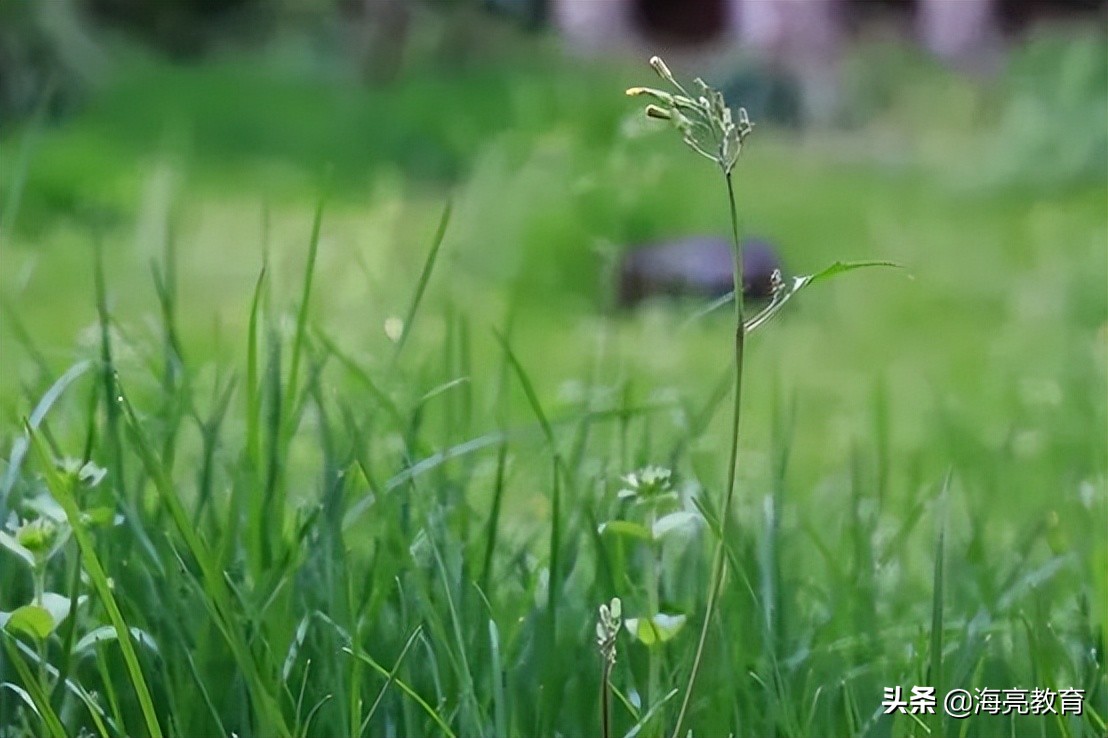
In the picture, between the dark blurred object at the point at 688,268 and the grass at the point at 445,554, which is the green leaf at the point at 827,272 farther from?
the dark blurred object at the point at 688,268

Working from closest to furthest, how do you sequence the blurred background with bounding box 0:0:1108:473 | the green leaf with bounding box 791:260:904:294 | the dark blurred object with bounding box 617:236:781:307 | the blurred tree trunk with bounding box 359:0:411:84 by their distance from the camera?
the green leaf with bounding box 791:260:904:294, the blurred background with bounding box 0:0:1108:473, the dark blurred object with bounding box 617:236:781:307, the blurred tree trunk with bounding box 359:0:411:84

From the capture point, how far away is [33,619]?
499 mm

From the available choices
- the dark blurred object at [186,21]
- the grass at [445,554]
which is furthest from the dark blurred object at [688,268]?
the dark blurred object at [186,21]

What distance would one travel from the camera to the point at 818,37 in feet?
9.13

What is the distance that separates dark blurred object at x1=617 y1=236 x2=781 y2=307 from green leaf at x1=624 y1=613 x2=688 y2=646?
4.40ft

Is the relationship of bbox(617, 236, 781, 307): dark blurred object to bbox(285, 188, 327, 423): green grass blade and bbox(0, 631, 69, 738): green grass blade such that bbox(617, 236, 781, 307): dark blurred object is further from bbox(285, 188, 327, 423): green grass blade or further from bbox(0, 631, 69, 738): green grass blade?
bbox(0, 631, 69, 738): green grass blade

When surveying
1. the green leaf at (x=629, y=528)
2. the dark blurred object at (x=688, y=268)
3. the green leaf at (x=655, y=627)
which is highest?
the dark blurred object at (x=688, y=268)

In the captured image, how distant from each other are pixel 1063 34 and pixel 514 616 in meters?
2.33

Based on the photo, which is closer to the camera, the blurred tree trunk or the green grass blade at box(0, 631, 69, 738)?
the green grass blade at box(0, 631, 69, 738)

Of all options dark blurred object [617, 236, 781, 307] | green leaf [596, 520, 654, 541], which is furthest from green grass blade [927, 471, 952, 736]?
dark blurred object [617, 236, 781, 307]

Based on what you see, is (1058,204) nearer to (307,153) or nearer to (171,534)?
(307,153)

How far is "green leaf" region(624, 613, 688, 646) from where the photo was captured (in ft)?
1.72

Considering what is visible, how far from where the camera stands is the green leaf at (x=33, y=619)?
50 centimetres

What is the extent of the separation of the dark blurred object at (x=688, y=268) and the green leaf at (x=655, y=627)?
4.40 feet
